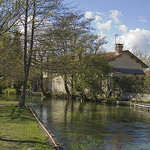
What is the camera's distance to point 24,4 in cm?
936

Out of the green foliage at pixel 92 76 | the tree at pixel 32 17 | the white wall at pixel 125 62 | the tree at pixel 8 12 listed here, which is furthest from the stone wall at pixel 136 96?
the tree at pixel 8 12

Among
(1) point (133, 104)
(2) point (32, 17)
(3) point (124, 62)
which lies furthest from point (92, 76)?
(2) point (32, 17)

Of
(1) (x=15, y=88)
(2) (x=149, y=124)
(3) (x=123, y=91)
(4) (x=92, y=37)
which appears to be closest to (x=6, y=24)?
(2) (x=149, y=124)

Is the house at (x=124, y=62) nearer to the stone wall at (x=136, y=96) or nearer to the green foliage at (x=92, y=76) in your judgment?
the green foliage at (x=92, y=76)

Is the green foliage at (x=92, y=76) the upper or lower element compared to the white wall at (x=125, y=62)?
lower

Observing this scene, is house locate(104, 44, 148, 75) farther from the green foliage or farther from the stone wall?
the stone wall

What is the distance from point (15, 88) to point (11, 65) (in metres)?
29.3

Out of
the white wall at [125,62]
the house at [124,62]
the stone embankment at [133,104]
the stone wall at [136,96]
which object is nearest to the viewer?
the stone embankment at [133,104]

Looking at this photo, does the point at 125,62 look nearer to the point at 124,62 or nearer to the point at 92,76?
the point at 124,62

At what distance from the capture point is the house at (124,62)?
39.5 m

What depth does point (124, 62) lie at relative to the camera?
41.1 metres

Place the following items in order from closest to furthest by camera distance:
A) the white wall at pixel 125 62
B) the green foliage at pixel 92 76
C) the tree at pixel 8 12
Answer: the tree at pixel 8 12
the green foliage at pixel 92 76
the white wall at pixel 125 62

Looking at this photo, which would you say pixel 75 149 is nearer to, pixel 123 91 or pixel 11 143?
pixel 11 143

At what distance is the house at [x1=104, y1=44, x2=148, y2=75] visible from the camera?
39.5 meters
